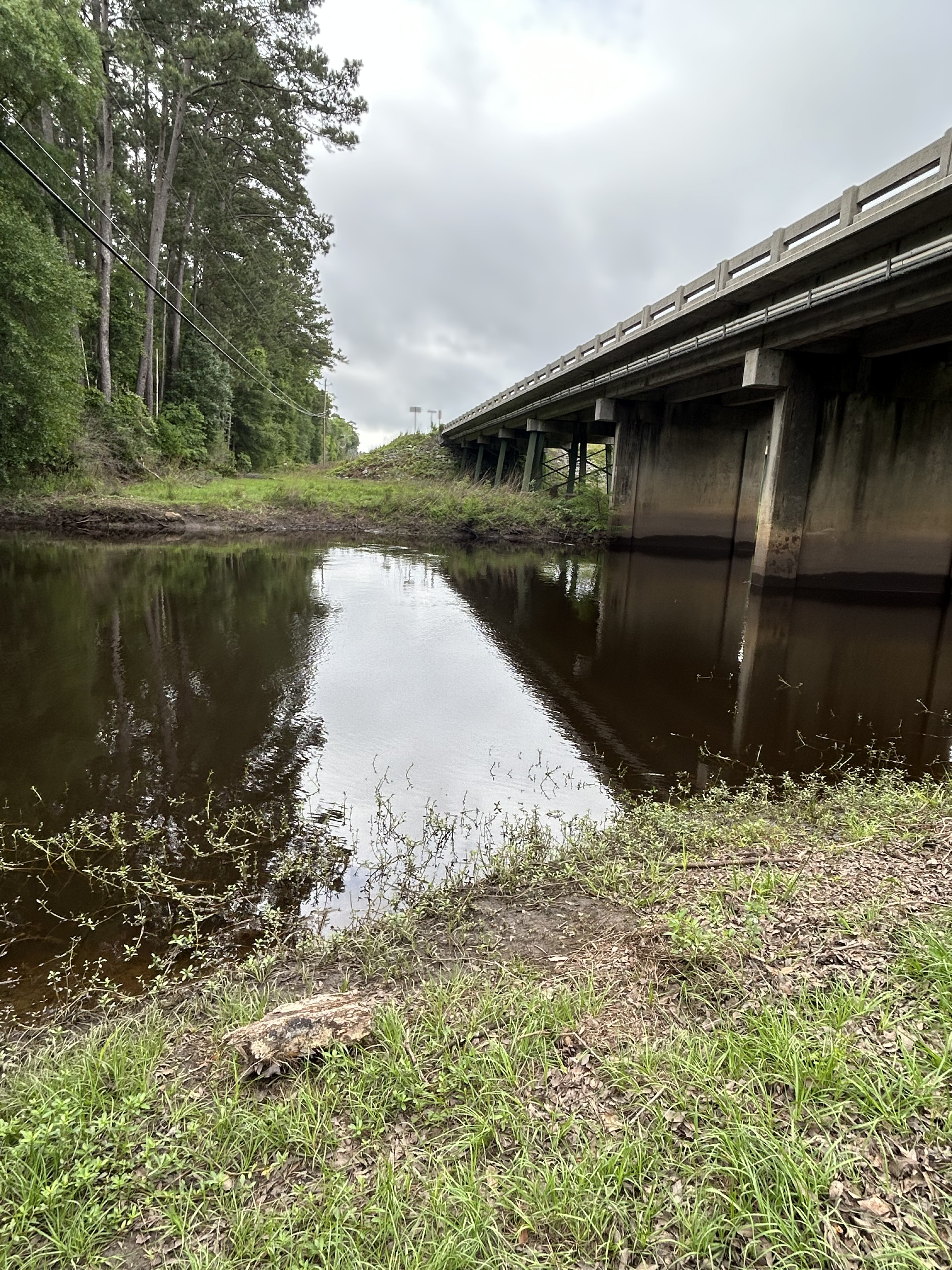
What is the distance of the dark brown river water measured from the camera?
16.8ft

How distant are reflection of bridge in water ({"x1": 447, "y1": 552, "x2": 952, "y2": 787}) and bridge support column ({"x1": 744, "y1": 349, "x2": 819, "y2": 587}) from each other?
3.56 feet

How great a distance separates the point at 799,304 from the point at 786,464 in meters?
4.42

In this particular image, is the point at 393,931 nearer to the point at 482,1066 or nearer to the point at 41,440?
the point at 482,1066

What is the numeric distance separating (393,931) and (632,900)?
1.37m

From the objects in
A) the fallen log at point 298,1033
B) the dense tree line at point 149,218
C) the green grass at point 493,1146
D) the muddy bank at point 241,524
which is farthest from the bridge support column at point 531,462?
the green grass at point 493,1146

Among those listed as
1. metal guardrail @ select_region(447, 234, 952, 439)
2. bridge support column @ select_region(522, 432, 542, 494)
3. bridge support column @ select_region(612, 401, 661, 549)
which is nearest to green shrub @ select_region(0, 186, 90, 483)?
metal guardrail @ select_region(447, 234, 952, 439)

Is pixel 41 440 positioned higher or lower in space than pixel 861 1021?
higher

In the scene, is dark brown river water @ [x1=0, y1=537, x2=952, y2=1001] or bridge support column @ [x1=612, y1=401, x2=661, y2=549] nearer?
dark brown river water @ [x1=0, y1=537, x2=952, y2=1001]

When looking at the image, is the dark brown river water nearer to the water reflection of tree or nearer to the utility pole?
the water reflection of tree

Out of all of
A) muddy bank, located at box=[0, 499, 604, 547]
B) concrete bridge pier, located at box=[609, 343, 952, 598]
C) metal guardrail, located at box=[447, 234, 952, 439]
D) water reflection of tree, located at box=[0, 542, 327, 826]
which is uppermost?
metal guardrail, located at box=[447, 234, 952, 439]

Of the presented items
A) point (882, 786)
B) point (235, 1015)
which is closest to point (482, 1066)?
point (235, 1015)

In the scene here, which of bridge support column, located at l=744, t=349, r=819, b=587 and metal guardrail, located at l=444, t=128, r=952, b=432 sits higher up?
metal guardrail, located at l=444, t=128, r=952, b=432

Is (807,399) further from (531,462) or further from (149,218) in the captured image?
(149,218)

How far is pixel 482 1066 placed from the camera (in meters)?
2.45
